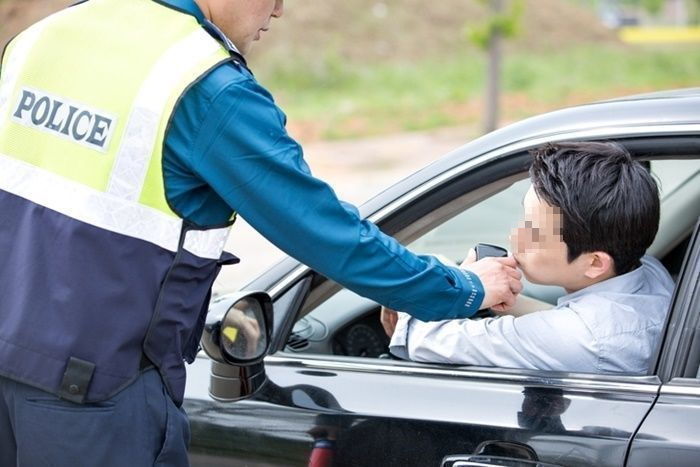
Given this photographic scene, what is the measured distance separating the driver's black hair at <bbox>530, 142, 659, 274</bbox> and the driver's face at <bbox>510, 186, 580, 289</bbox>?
2 cm

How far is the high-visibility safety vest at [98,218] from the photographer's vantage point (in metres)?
2.12

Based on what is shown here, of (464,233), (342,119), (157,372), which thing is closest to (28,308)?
(157,372)

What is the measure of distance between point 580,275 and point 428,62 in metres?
20.2

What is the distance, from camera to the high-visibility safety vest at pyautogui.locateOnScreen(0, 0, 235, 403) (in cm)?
212

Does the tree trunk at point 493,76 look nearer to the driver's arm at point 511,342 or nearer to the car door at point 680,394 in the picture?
the driver's arm at point 511,342

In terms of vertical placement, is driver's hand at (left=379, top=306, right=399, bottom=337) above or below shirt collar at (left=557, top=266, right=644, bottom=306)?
below

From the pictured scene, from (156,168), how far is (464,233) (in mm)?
2249

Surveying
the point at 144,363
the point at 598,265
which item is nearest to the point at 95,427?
the point at 144,363

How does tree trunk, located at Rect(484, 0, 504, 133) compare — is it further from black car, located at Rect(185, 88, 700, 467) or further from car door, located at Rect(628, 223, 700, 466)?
car door, located at Rect(628, 223, 700, 466)

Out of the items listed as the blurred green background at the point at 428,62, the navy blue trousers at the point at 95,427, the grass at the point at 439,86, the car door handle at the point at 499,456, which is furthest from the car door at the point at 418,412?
the grass at the point at 439,86

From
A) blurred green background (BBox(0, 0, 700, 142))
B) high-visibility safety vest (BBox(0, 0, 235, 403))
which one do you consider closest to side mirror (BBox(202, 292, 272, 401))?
high-visibility safety vest (BBox(0, 0, 235, 403))

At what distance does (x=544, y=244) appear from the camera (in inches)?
97.7

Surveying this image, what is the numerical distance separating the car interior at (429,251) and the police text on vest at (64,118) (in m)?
0.76

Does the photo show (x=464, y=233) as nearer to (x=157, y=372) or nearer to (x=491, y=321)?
(x=491, y=321)
